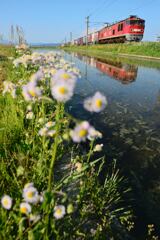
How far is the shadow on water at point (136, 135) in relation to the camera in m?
3.93

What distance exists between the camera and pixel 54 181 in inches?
141

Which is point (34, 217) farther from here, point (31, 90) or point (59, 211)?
point (31, 90)

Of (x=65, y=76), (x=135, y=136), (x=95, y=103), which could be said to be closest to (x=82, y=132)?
(x=95, y=103)

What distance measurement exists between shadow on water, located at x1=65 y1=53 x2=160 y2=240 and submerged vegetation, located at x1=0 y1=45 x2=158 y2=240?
21cm

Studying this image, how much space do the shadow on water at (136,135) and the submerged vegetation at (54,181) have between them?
21 cm

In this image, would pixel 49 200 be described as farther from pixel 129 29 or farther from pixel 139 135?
pixel 129 29

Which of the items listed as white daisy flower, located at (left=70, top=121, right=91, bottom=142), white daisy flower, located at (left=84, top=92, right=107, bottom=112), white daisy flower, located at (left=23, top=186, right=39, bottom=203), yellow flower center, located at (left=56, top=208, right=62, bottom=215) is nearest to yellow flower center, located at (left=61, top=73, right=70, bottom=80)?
white daisy flower, located at (left=84, top=92, right=107, bottom=112)

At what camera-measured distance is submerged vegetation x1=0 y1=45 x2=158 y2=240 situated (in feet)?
5.58

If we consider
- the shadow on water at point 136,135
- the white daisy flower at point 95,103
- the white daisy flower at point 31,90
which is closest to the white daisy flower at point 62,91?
the white daisy flower at point 95,103

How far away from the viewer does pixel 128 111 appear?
8414 mm

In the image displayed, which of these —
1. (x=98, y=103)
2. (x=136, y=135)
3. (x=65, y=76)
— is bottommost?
(x=136, y=135)

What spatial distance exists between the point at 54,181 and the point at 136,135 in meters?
3.27

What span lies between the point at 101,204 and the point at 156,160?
A: 228 centimetres

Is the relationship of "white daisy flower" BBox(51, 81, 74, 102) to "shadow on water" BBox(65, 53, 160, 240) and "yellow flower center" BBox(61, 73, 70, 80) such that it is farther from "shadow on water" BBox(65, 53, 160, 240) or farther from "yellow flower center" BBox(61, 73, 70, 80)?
"shadow on water" BBox(65, 53, 160, 240)
